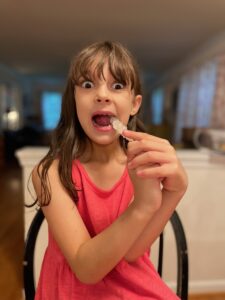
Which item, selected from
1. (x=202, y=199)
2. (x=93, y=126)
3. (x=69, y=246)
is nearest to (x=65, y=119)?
(x=93, y=126)

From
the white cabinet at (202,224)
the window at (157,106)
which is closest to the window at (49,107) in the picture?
the window at (157,106)

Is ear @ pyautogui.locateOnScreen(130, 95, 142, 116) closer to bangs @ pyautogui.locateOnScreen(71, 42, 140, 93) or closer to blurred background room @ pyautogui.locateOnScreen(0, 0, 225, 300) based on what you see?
bangs @ pyautogui.locateOnScreen(71, 42, 140, 93)

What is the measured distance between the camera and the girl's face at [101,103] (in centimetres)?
52

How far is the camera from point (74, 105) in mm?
589

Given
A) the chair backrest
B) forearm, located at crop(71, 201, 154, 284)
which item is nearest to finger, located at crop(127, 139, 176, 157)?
forearm, located at crop(71, 201, 154, 284)

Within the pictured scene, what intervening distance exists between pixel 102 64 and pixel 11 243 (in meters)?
1.97

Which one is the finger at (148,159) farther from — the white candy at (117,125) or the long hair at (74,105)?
the long hair at (74,105)

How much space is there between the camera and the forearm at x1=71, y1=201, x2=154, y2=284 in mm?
445

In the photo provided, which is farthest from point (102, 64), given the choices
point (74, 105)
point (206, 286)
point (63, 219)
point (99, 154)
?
point (206, 286)

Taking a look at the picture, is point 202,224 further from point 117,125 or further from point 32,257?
point 117,125

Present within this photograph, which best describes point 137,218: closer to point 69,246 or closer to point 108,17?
point 69,246

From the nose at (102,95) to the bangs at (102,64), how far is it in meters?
0.03

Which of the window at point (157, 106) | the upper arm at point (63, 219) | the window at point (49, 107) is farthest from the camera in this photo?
the window at point (49, 107)

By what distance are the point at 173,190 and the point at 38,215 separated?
395 mm
